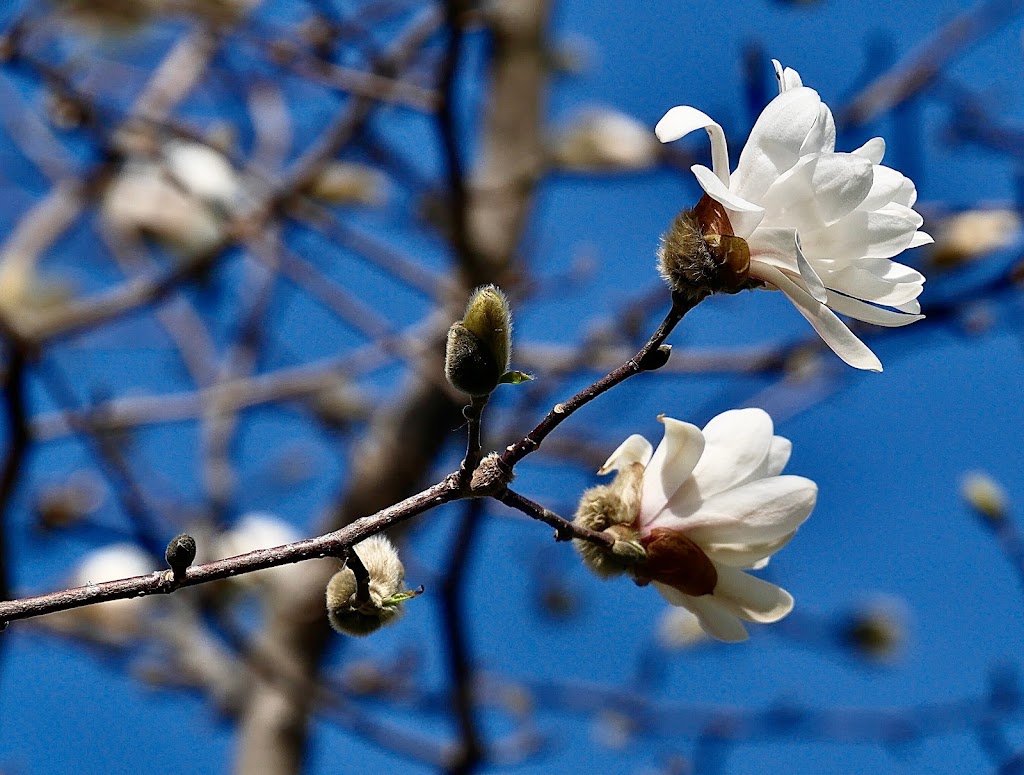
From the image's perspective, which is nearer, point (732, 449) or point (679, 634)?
→ point (732, 449)

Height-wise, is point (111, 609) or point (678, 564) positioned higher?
point (111, 609)

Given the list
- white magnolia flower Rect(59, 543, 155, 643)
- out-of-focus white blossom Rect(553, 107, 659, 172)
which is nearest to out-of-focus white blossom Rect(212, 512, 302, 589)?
white magnolia flower Rect(59, 543, 155, 643)

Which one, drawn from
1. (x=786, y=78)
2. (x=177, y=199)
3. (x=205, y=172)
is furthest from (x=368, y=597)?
(x=177, y=199)

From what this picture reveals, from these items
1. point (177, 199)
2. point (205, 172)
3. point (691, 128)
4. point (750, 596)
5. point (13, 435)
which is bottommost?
point (750, 596)

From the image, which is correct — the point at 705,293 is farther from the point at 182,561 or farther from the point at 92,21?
the point at 92,21

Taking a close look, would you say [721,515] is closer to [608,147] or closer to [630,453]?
[630,453]

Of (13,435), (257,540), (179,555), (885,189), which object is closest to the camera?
(179,555)

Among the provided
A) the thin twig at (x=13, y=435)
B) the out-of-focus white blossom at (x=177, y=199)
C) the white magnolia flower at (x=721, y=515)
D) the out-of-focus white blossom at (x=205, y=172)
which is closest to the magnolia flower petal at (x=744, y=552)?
the white magnolia flower at (x=721, y=515)
